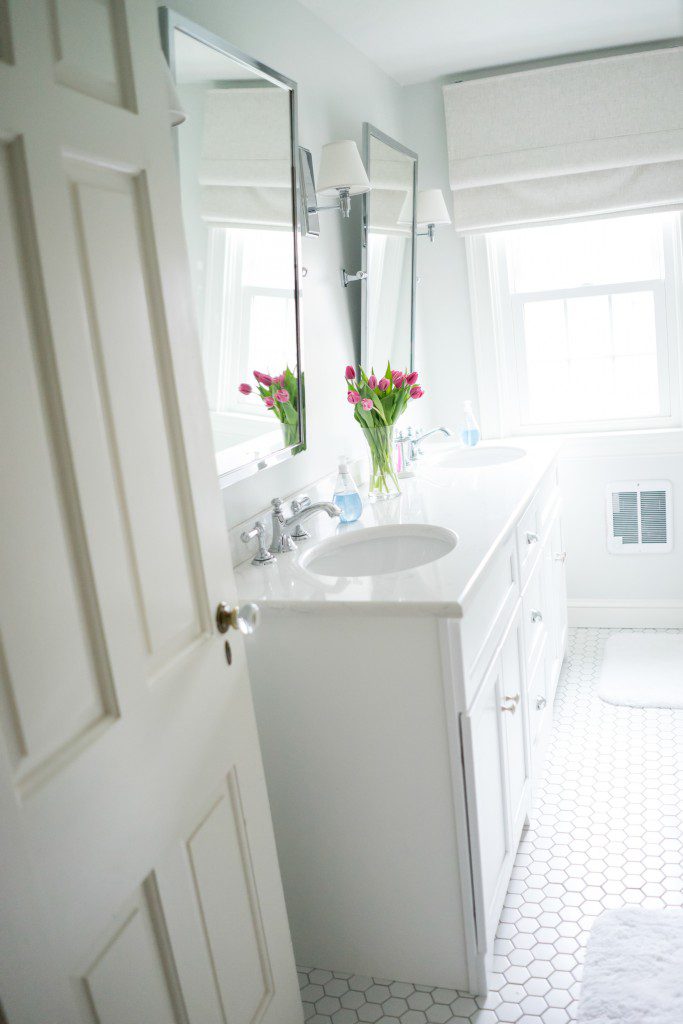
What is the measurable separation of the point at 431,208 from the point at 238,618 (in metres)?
2.37

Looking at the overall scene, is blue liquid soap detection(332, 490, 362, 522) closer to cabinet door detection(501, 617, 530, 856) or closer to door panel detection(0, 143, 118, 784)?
cabinet door detection(501, 617, 530, 856)

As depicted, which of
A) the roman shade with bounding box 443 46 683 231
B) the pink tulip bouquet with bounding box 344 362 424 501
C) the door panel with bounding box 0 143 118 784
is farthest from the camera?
the roman shade with bounding box 443 46 683 231

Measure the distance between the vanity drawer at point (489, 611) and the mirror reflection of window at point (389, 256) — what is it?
111cm

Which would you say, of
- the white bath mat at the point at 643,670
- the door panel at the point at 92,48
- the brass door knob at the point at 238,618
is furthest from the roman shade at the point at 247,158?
the white bath mat at the point at 643,670

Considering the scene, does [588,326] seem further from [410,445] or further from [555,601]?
[555,601]

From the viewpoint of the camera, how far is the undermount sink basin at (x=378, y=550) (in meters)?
2.22

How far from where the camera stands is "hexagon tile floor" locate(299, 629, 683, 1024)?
185cm

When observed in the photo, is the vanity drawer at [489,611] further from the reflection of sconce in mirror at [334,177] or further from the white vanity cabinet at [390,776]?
the reflection of sconce in mirror at [334,177]

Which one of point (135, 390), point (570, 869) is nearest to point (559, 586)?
point (570, 869)

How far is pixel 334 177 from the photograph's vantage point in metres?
2.48

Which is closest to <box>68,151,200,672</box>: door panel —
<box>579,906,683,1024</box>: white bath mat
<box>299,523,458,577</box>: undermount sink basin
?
<box>299,523,458,577</box>: undermount sink basin

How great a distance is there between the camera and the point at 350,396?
8.35 feet

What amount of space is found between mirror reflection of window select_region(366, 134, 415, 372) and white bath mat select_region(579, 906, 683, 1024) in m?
1.89

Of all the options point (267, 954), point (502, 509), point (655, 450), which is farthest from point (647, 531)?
point (267, 954)
